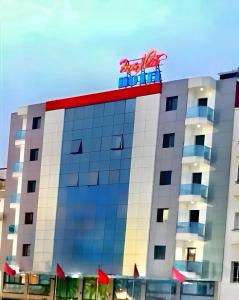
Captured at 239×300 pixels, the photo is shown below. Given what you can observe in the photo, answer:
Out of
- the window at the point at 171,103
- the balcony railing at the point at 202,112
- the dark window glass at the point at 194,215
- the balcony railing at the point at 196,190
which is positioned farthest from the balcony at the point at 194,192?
the window at the point at 171,103

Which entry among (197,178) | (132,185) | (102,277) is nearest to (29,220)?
(132,185)

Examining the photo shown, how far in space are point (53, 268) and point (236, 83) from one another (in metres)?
15.2

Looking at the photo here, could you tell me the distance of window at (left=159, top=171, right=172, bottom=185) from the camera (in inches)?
1537

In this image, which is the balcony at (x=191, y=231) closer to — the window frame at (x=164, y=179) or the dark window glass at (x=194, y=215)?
the dark window glass at (x=194, y=215)

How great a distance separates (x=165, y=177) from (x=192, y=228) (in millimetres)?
3407

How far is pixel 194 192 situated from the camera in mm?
37562

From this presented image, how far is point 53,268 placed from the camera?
42562 millimetres

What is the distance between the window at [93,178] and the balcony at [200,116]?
6.57m

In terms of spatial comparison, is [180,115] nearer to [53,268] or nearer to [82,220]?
[82,220]

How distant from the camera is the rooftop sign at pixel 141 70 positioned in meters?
40.6

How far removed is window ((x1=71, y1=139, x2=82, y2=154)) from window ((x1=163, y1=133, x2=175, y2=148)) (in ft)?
18.9

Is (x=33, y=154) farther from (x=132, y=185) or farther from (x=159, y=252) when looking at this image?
(x=159, y=252)

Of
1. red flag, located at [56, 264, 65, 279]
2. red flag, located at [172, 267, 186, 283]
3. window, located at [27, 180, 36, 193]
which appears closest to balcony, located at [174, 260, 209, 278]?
red flag, located at [172, 267, 186, 283]

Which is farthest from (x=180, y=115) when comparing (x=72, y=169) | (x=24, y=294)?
(x=24, y=294)
